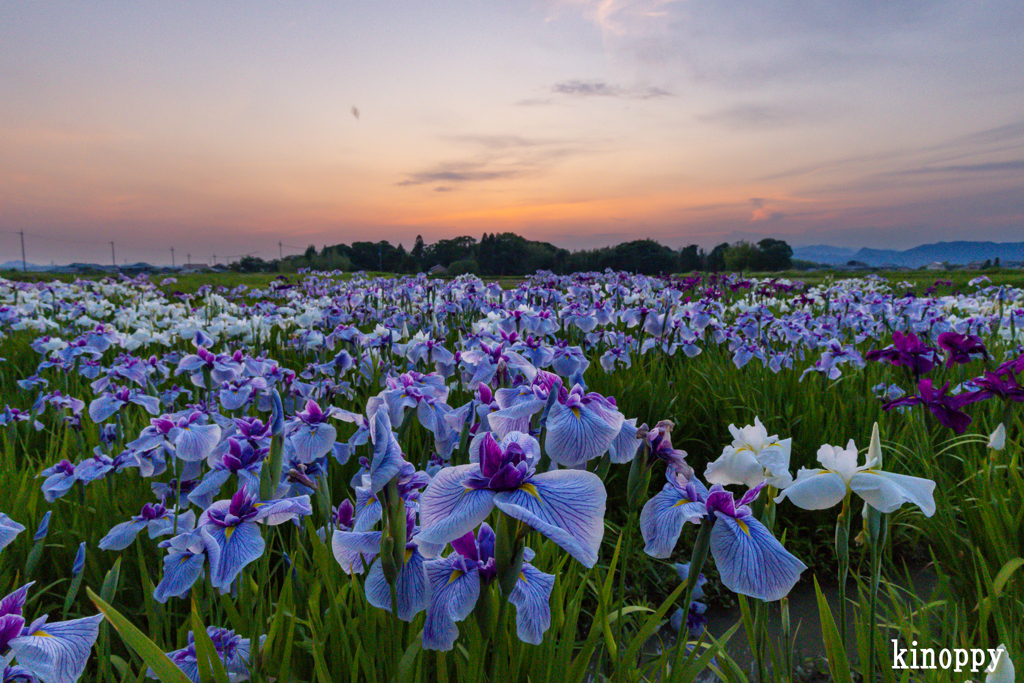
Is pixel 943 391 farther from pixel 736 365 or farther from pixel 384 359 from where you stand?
pixel 384 359

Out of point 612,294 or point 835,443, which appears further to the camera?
point 612,294

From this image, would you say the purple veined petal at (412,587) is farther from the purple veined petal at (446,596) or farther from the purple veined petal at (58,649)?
the purple veined petal at (58,649)

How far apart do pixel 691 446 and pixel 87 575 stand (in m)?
3.90

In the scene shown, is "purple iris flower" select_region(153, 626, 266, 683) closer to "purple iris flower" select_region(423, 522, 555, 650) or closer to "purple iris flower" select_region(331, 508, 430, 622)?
"purple iris flower" select_region(331, 508, 430, 622)

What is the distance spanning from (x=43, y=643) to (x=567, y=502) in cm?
119

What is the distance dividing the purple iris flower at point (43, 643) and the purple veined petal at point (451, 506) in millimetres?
802

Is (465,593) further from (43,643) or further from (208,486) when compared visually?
(208,486)

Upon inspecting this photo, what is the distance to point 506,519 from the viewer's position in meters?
1.03

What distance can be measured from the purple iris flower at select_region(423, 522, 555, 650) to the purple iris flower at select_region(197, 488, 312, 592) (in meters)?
0.41

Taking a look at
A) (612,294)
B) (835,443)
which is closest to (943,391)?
(835,443)

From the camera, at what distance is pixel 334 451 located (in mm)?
2191

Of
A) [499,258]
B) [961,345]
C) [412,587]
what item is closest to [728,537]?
[412,587]

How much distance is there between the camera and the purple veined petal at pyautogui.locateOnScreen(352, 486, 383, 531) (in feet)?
4.39

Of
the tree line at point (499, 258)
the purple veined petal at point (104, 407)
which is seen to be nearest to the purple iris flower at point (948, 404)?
the purple veined petal at point (104, 407)
